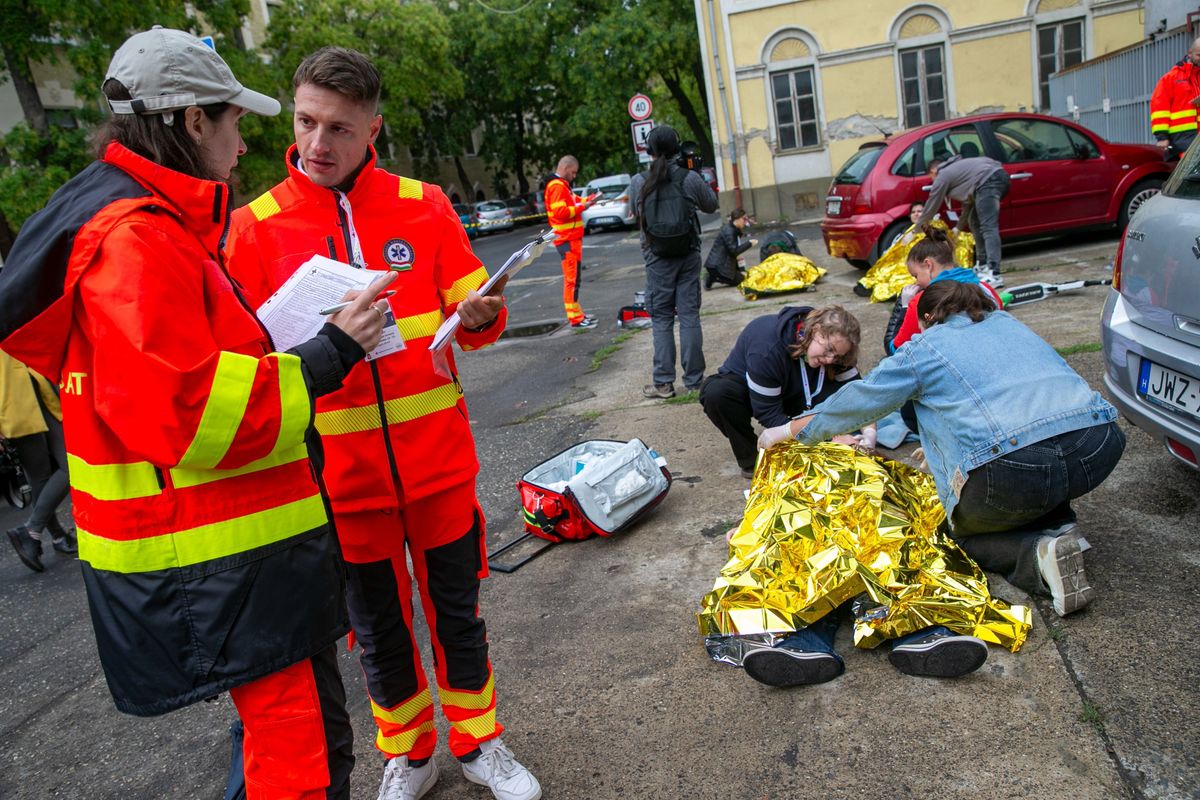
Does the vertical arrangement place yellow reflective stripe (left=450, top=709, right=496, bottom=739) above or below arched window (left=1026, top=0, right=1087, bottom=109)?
below

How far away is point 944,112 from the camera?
20562mm

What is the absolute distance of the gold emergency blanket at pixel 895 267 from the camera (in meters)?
8.62

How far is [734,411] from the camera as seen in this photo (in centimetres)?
460

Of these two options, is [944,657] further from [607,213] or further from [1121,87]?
[607,213]

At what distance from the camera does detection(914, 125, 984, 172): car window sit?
10055mm

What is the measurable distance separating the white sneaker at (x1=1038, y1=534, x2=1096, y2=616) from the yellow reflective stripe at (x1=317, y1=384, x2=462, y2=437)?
2.06 m

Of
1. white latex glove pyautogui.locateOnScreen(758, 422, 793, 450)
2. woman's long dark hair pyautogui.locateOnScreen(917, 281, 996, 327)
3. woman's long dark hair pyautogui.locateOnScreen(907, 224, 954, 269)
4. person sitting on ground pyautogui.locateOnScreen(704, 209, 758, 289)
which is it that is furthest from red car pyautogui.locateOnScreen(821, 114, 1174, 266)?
white latex glove pyautogui.locateOnScreen(758, 422, 793, 450)

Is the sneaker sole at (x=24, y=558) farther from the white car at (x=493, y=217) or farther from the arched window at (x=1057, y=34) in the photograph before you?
the white car at (x=493, y=217)

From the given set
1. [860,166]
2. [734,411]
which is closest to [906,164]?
[860,166]

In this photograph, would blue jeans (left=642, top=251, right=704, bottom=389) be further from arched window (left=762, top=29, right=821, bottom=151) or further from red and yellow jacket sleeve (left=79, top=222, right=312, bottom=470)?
arched window (left=762, top=29, right=821, bottom=151)

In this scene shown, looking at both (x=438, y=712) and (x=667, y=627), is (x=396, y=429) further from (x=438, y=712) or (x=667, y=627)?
(x=667, y=627)

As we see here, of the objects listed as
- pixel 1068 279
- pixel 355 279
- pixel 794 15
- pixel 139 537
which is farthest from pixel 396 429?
pixel 794 15

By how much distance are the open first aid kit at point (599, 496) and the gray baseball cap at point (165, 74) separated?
2629 mm

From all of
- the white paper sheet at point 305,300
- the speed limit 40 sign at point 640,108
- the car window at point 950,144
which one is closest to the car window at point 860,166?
the car window at point 950,144
